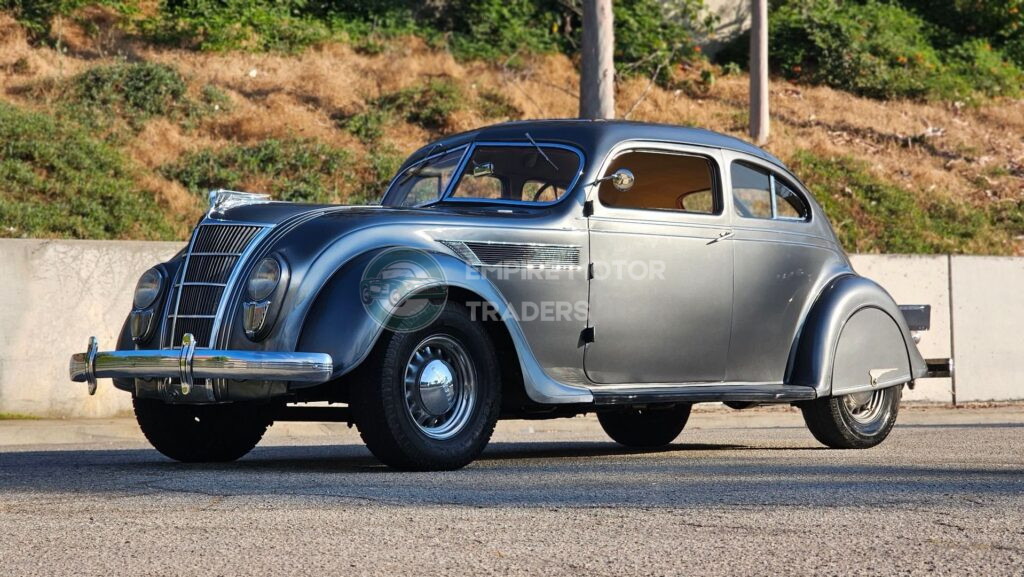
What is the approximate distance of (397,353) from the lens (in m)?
6.35

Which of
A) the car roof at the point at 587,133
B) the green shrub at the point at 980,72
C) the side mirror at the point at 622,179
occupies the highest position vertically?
the green shrub at the point at 980,72

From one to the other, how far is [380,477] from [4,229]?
31.6ft

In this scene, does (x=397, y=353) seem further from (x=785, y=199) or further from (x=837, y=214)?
(x=837, y=214)

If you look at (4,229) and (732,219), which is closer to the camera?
(732,219)

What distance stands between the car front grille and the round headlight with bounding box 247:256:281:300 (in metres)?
0.19

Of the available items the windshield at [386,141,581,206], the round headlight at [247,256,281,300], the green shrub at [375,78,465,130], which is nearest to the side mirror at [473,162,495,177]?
the windshield at [386,141,581,206]

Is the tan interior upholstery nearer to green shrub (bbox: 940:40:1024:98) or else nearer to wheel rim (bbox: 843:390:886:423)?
wheel rim (bbox: 843:390:886:423)

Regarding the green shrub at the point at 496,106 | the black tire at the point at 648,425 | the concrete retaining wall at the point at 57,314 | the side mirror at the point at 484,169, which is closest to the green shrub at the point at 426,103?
the green shrub at the point at 496,106

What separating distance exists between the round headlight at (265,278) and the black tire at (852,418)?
3831mm

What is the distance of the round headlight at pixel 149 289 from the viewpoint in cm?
693

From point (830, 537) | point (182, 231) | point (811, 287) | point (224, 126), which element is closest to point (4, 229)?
point (182, 231)

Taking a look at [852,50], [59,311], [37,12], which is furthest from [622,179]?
[852,50]

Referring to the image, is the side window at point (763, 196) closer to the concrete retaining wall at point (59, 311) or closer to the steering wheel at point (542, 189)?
the steering wheel at point (542, 189)

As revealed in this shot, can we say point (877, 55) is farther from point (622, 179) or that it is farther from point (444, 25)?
point (622, 179)
